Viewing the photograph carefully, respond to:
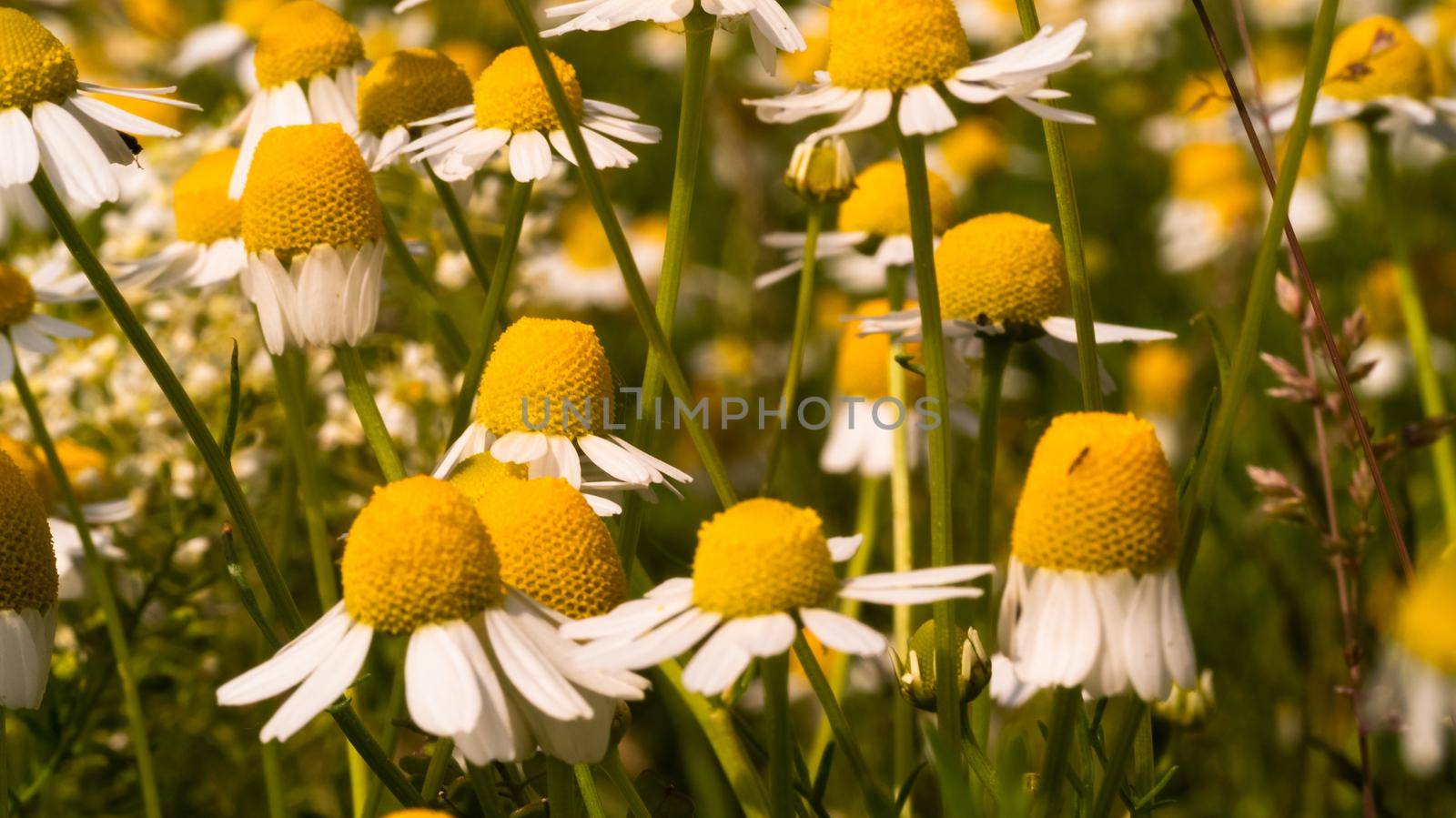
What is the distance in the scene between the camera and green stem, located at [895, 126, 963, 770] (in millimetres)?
903

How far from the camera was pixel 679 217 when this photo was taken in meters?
1.04

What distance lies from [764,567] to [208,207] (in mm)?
784

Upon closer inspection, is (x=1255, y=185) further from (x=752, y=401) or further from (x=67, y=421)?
(x=67, y=421)

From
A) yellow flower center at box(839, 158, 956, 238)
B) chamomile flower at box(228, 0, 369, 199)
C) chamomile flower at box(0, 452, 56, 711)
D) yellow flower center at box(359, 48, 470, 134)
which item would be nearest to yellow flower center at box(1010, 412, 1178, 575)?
chamomile flower at box(0, 452, 56, 711)

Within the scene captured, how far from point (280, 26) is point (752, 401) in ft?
5.35

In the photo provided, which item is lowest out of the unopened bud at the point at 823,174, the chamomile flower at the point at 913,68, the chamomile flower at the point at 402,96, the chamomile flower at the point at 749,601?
the chamomile flower at the point at 749,601

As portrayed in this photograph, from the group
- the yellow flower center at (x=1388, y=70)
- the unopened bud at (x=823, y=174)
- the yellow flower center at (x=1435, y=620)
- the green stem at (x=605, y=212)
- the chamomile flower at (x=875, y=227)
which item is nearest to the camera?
the yellow flower center at (x=1435, y=620)

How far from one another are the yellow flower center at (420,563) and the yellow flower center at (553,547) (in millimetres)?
39

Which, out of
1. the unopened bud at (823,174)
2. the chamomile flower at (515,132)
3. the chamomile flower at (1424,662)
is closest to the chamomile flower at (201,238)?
the chamomile flower at (515,132)

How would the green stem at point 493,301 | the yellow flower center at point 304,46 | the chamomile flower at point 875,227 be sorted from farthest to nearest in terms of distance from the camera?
the chamomile flower at point 875,227 < the yellow flower center at point 304,46 < the green stem at point 493,301

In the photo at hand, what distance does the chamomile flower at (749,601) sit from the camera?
0.73 m

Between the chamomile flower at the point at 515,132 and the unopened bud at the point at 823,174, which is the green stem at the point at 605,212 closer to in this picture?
the chamomile flower at the point at 515,132

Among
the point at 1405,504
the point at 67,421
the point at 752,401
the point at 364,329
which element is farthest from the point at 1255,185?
the point at 364,329

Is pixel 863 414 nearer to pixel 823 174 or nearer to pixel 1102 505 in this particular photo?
pixel 823 174
